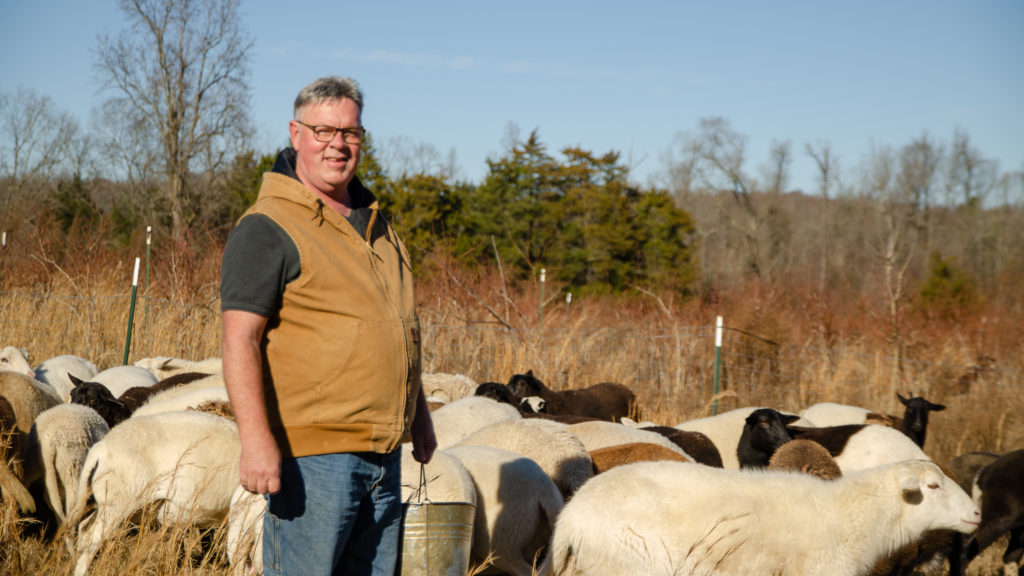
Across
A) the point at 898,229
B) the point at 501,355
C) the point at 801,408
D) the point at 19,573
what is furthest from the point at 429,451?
the point at 898,229

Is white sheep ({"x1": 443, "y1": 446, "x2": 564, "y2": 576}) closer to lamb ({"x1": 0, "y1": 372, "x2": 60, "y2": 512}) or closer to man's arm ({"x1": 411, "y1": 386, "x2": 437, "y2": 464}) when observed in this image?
man's arm ({"x1": 411, "y1": 386, "x2": 437, "y2": 464})

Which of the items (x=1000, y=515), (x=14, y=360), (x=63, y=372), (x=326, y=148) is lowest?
(x=1000, y=515)

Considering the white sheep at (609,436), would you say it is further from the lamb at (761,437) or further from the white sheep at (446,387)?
the white sheep at (446,387)

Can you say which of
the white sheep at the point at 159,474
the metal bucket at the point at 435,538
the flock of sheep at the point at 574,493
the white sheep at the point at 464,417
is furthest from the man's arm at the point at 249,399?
the white sheep at the point at 464,417

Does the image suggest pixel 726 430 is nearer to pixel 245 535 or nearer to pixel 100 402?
pixel 245 535

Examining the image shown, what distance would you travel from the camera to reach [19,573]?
405cm

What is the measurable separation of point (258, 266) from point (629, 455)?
4.49 metres

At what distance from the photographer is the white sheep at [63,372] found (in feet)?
29.2

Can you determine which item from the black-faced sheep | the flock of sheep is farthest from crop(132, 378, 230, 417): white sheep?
the black-faced sheep

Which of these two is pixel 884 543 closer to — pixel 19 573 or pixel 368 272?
pixel 368 272

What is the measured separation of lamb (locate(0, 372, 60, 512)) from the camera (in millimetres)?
4840

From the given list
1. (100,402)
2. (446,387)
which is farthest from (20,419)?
(446,387)

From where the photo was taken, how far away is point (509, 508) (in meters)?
5.06

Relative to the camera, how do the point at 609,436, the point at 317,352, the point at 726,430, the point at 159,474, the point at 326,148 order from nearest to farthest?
the point at 317,352 → the point at 326,148 → the point at 159,474 → the point at 609,436 → the point at 726,430
